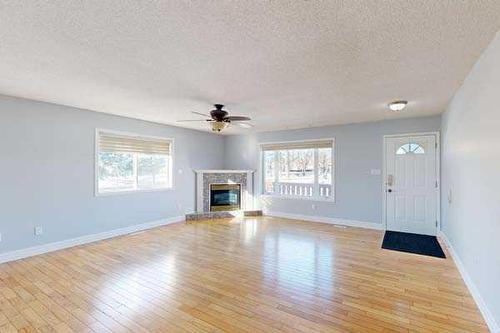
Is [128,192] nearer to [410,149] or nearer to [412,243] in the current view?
[412,243]

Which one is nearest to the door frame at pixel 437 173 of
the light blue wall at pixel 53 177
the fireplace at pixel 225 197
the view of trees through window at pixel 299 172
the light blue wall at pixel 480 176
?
the view of trees through window at pixel 299 172

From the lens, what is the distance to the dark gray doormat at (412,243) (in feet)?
13.5

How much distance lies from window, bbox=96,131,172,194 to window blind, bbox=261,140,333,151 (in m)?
2.59

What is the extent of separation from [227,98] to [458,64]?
269 cm

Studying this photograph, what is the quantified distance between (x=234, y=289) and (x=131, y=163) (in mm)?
3755

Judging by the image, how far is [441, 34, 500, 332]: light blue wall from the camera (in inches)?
80.0

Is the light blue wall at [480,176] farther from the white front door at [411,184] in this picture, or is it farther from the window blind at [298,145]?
the window blind at [298,145]

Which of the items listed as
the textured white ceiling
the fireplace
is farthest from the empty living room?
the fireplace

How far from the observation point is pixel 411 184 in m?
5.22

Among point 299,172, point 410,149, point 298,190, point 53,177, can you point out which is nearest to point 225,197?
point 298,190

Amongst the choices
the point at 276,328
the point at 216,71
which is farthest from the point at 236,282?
the point at 216,71

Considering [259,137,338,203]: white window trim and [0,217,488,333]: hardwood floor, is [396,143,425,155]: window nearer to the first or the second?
[259,137,338,203]: white window trim

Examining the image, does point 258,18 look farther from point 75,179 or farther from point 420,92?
point 75,179

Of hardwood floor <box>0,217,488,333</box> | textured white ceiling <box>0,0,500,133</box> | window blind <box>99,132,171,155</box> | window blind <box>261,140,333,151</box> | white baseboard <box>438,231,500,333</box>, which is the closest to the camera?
textured white ceiling <box>0,0,500,133</box>
